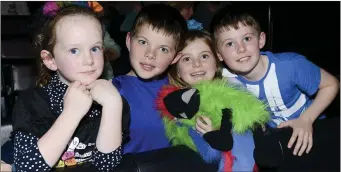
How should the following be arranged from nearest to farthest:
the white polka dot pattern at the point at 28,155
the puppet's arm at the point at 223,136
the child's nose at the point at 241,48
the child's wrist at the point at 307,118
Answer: the white polka dot pattern at the point at 28,155
the puppet's arm at the point at 223,136
the child's wrist at the point at 307,118
the child's nose at the point at 241,48

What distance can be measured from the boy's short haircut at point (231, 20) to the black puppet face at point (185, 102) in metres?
0.28

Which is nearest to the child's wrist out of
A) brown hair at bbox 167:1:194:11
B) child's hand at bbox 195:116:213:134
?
child's hand at bbox 195:116:213:134

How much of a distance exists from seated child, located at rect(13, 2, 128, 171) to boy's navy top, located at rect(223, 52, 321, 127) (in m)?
0.47

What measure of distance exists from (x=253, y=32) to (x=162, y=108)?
1.11 ft

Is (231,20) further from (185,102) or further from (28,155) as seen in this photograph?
(28,155)

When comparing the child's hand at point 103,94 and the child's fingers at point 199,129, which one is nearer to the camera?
the child's hand at point 103,94

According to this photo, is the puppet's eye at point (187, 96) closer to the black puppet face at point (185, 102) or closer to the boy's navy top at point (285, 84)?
the black puppet face at point (185, 102)

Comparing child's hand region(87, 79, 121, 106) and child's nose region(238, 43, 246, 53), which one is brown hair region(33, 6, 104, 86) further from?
child's nose region(238, 43, 246, 53)

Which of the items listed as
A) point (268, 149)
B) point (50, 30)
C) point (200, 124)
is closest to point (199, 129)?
point (200, 124)

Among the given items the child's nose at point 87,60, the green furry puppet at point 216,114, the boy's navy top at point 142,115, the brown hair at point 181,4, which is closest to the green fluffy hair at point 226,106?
the green furry puppet at point 216,114

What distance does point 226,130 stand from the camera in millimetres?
862

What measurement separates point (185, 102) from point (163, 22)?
10.8 inches

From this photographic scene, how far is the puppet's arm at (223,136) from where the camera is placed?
2.81 ft

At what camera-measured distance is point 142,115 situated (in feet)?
3.59
